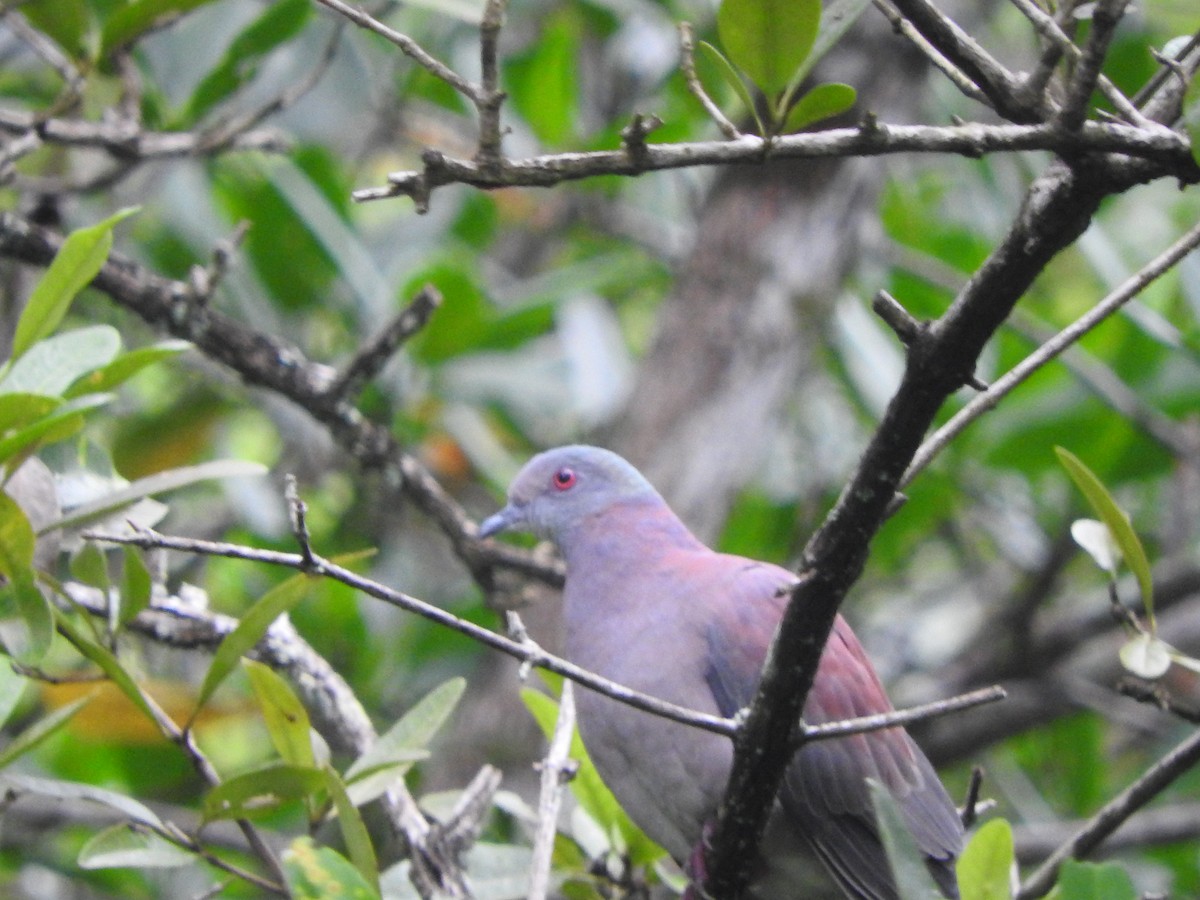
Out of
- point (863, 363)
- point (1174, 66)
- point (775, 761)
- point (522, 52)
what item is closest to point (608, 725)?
point (775, 761)

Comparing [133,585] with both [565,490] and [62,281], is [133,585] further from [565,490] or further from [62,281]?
[565,490]

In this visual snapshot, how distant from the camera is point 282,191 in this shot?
3.92m

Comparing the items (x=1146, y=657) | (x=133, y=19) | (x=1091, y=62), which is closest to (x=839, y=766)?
(x=1146, y=657)

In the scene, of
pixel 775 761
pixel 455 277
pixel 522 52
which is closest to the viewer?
pixel 775 761

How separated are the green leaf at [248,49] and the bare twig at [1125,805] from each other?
2370 millimetres

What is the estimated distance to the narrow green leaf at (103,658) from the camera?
1.89m

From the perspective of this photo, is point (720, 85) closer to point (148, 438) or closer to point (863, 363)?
point (863, 363)

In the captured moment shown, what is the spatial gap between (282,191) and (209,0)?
1.13m

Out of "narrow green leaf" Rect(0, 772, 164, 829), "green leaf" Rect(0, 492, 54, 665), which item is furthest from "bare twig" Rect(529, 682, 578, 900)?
"green leaf" Rect(0, 492, 54, 665)

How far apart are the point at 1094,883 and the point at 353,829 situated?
985mm

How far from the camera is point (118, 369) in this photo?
6.71 feet

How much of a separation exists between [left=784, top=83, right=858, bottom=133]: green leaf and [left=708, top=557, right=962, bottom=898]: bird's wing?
1.11 m

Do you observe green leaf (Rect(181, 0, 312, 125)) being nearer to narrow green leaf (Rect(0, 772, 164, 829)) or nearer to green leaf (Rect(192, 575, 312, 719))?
green leaf (Rect(192, 575, 312, 719))

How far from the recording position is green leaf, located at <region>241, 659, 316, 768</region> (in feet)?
6.62
